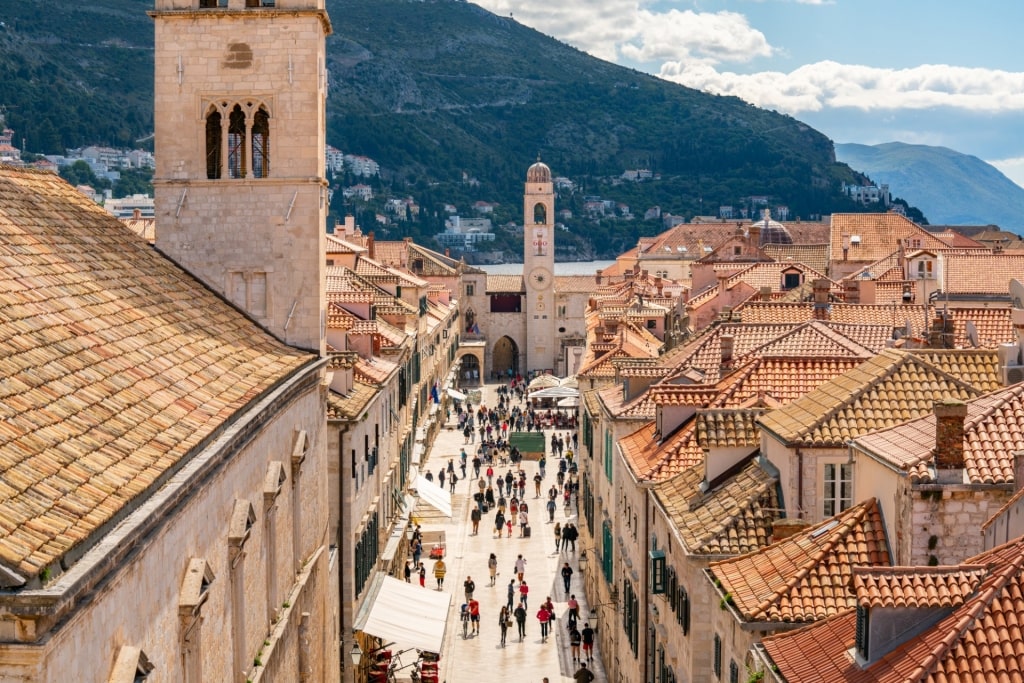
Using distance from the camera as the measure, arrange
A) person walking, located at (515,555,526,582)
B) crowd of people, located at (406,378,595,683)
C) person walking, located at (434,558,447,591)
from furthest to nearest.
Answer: person walking, located at (515,555,526,582) → person walking, located at (434,558,447,591) → crowd of people, located at (406,378,595,683)

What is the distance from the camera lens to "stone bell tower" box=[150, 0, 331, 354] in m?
29.4

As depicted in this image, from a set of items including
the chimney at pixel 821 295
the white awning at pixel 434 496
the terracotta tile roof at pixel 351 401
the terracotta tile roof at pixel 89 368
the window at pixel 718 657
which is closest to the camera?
the terracotta tile roof at pixel 89 368

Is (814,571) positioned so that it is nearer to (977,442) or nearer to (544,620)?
(977,442)

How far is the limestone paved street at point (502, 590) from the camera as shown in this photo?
40719 millimetres

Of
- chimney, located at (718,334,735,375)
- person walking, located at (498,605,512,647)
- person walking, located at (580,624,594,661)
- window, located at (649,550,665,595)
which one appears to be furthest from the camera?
person walking, located at (498,605,512,647)

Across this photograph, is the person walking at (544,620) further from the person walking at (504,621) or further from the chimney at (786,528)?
the chimney at (786,528)

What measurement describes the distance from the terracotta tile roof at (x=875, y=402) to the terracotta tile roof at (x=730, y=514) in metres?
1.07

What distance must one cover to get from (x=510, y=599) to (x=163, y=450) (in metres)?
30.7

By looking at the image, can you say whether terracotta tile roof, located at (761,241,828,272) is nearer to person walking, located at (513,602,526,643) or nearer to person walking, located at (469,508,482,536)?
person walking, located at (469,508,482,536)

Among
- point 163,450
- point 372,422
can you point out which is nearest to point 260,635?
point 163,450

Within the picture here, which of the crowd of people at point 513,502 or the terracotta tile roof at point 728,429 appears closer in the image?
the terracotta tile roof at point 728,429

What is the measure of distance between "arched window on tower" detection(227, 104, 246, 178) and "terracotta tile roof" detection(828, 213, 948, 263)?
6891cm

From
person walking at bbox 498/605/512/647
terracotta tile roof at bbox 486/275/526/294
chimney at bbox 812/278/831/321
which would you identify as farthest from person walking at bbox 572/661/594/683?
terracotta tile roof at bbox 486/275/526/294

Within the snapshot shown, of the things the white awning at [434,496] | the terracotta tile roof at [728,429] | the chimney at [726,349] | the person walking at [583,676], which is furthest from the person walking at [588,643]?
the white awning at [434,496]
